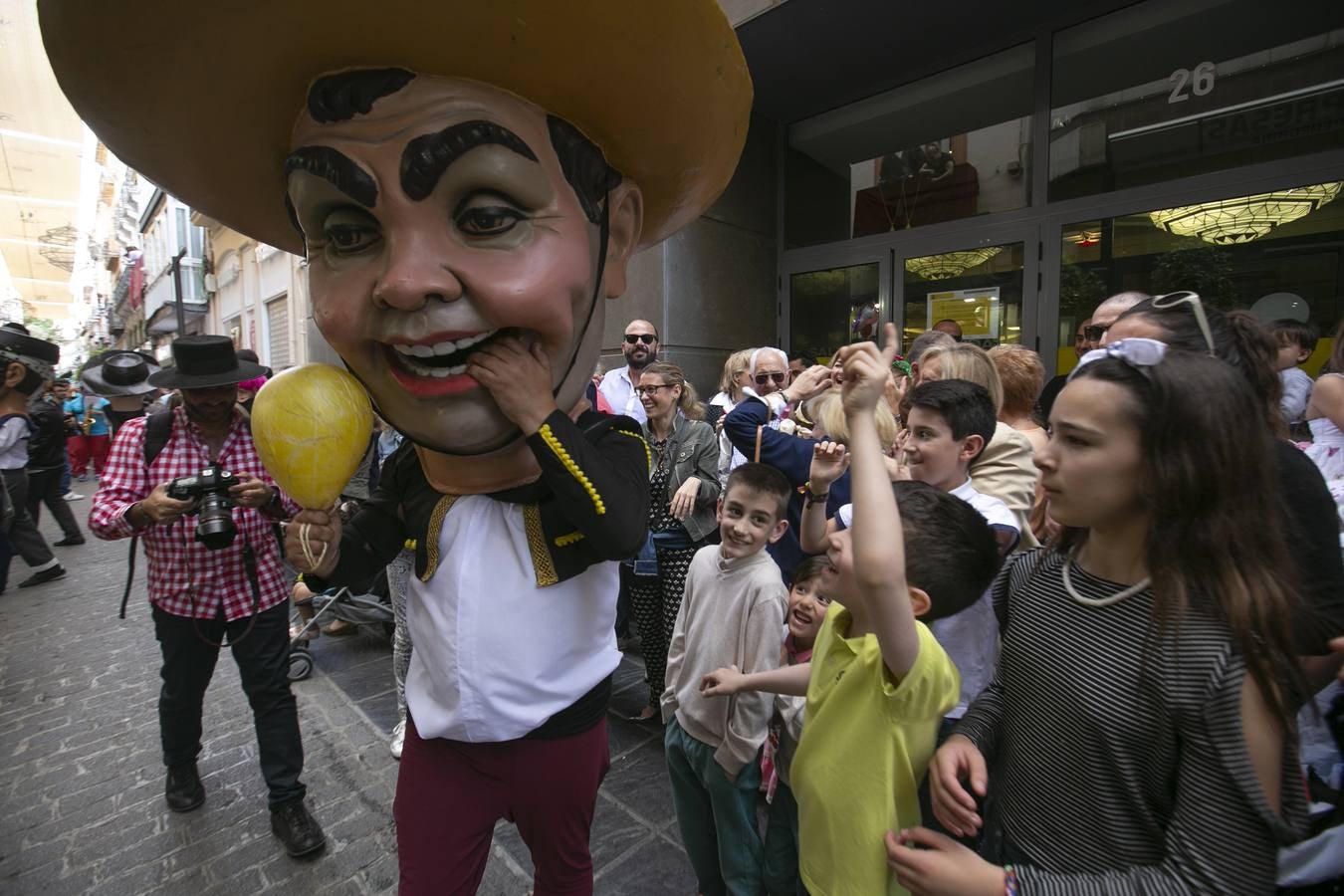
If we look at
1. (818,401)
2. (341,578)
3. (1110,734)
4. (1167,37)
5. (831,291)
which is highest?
(1167,37)

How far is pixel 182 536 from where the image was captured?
2.33m

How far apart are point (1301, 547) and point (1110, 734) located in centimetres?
57

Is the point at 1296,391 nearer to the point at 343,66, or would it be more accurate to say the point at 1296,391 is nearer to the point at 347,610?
the point at 343,66

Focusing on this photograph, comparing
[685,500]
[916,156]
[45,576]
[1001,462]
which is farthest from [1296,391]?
[45,576]

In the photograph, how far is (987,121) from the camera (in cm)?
535

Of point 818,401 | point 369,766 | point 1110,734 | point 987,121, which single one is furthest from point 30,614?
point 987,121

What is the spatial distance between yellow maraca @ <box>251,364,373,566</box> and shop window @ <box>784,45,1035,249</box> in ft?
17.7

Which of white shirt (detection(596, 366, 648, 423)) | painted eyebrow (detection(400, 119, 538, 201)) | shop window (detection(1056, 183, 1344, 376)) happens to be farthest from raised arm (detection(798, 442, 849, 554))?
shop window (detection(1056, 183, 1344, 376))

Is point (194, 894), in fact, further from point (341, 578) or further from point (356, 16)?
point (356, 16)

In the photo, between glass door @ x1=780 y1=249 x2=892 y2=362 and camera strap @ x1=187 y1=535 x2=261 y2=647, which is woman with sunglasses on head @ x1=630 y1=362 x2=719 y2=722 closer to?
camera strap @ x1=187 y1=535 x2=261 y2=647

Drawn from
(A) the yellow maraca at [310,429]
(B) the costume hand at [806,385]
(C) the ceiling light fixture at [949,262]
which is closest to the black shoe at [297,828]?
(A) the yellow maraca at [310,429]

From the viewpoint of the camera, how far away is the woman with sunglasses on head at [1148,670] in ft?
2.92

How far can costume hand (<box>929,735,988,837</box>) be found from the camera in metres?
1.10

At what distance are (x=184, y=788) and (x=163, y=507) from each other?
131 cm
